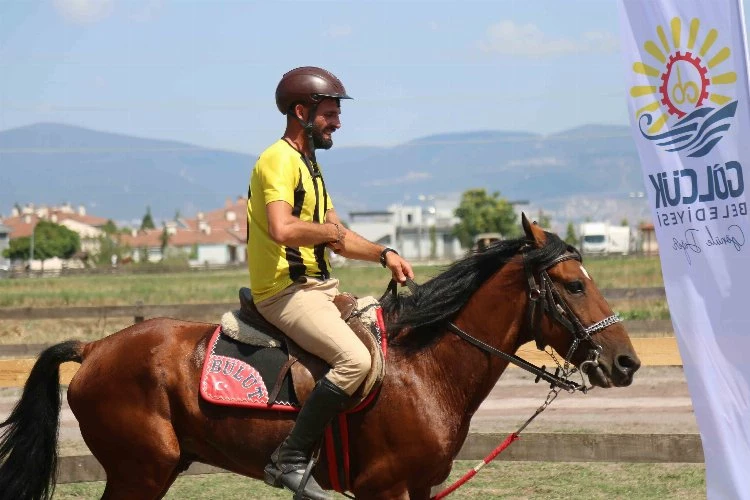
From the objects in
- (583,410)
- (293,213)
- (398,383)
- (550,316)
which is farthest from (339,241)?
(583,410)

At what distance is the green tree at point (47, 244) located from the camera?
436 ft

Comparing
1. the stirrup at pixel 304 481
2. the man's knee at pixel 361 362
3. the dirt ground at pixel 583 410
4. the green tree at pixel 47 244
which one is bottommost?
the dirt ground at pixel 583 410

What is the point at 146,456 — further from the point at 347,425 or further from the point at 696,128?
the point at 696,128

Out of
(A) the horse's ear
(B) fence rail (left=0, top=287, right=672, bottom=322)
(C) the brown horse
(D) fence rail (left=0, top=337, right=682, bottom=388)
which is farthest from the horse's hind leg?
(B) fence rail (left=0, top=287, right=672, bottom=322)

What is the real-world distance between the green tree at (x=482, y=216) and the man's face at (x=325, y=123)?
506 ft

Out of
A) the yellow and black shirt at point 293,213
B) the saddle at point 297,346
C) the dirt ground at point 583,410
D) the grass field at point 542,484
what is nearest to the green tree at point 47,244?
the dirt ground at point 583,410

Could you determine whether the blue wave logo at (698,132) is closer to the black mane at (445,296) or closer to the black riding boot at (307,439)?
the black mane at (445,296)

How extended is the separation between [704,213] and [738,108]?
23.4 inches

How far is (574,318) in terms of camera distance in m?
5.94

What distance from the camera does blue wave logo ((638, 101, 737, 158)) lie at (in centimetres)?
619

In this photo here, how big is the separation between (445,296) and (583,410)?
6.95 meters

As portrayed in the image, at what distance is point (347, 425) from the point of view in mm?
6043

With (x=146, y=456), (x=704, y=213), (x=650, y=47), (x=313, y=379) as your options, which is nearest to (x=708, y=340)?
(x=704, y=213)

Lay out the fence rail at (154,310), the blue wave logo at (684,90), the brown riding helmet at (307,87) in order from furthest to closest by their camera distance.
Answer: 1. the fence rail at (154,310)
2. the blue wave logo at (684,90)
3. the brown riding helmet at (307,87)
